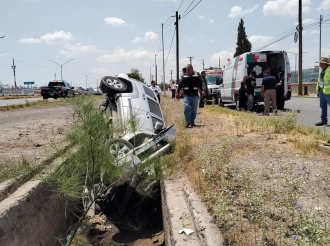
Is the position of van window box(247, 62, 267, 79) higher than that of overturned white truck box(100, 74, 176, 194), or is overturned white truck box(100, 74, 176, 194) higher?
van window box(247, 62, 267, 79)

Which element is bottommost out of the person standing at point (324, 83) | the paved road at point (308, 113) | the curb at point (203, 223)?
the curb at point (203, 223)

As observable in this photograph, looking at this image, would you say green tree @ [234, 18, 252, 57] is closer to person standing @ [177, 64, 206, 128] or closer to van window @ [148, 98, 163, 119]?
person standing @ [177, 64, 206, 128]

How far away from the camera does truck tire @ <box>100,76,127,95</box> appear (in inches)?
271

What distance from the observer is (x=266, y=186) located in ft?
11.3

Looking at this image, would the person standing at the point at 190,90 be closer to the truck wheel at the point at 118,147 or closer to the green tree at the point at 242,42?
the truck wheel at the point at 118,147

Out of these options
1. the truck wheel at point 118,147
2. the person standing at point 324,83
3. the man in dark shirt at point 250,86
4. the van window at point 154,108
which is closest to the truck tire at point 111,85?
the van window at point 154,108

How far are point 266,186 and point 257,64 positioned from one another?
1069 centimetres

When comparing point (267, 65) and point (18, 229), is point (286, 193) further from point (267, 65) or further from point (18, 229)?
point (267, 65)

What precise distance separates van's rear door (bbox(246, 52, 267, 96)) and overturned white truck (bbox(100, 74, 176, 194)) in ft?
22.3

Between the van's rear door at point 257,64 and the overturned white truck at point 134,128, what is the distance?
6.79 meters

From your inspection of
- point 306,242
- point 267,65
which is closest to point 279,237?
point 306,242

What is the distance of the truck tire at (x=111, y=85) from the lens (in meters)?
6.89

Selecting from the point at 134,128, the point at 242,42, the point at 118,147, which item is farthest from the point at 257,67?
the point at 242,42

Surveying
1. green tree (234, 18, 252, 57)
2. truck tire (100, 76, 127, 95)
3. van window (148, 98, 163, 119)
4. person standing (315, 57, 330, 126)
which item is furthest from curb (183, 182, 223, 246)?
green tree (234, 18, 252, 57)
